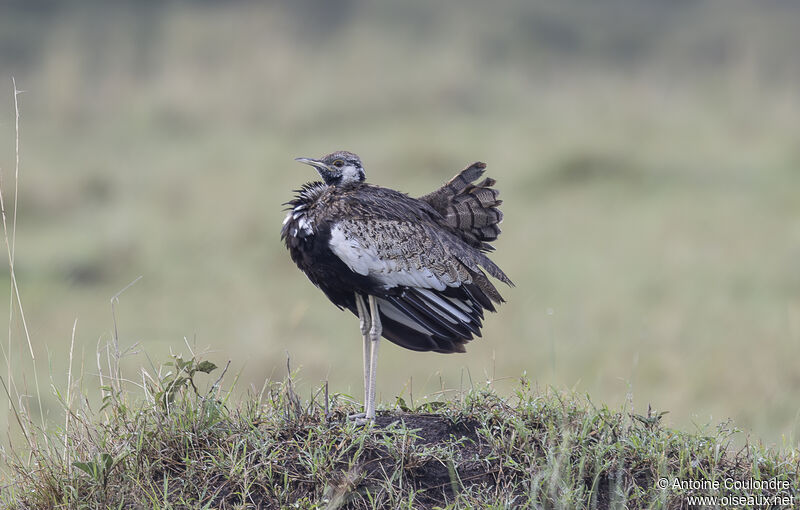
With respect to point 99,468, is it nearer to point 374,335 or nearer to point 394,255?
point 374,335

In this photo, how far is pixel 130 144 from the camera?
58.2 feet

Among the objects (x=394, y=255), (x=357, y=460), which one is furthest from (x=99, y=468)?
(x=394, y=255)

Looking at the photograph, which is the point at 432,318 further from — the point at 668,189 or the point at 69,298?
the point at 668,189

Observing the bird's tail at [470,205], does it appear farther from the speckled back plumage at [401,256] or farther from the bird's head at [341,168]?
the bird's head at [341,168]

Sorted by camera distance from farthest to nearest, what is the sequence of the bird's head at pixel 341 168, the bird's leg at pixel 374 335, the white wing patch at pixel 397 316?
1. the bird's head at pixel 341 168
2. the white wing patch at pixel 397 316
3. the bird's leg at pixel 374 335

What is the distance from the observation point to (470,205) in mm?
5035

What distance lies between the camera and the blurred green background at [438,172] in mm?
9977

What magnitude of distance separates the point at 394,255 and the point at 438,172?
37.0 ft

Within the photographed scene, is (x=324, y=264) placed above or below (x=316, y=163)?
below

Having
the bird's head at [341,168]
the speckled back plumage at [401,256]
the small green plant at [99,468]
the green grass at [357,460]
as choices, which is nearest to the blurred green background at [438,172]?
the speckled back plumage at [401,256]

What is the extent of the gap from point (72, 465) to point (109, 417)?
0.36 m

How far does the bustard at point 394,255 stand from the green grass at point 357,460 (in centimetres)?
31

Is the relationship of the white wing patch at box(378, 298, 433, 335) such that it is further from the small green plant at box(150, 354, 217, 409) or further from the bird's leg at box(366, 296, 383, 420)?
the small green plant at box(150, 354, 217, 409)

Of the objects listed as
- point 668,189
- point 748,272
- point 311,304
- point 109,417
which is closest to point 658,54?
point 668,189
